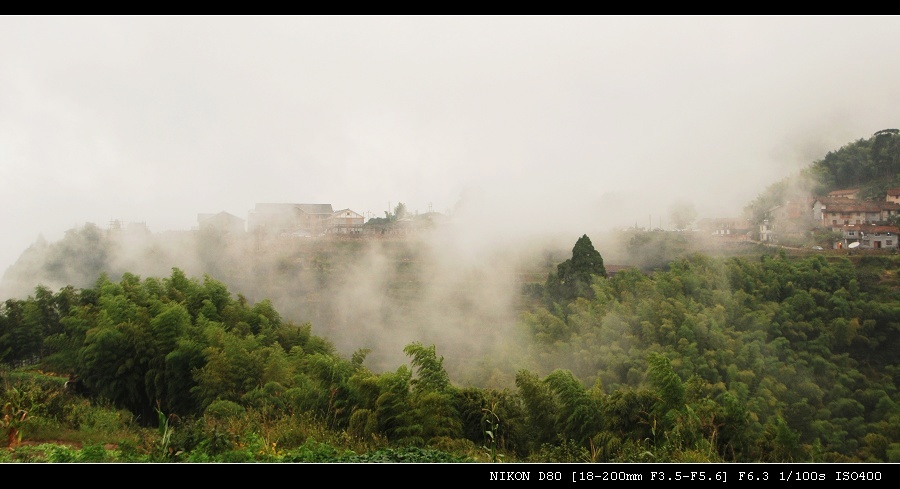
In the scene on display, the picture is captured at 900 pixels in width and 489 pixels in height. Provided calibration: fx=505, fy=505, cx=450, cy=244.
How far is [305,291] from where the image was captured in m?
15.4

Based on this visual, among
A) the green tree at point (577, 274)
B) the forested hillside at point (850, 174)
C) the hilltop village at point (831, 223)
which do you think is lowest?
the green tree at point (577, 274)

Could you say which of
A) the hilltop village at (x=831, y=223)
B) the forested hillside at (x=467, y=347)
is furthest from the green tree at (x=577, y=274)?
the hilltop village at (x=831, y=223)

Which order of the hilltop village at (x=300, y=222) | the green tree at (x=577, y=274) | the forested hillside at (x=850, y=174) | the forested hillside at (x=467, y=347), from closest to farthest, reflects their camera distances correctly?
the forested hillside at (x=467, y=347), the forested hillside at (x=850, y=174), the green tree at (x=577, y=274), the hilltop village at (x=300, y=222)

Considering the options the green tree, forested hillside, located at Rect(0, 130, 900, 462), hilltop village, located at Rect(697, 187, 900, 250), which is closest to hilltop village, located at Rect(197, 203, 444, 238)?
forested hillside, located at Rect(0, 130, 900, 462)

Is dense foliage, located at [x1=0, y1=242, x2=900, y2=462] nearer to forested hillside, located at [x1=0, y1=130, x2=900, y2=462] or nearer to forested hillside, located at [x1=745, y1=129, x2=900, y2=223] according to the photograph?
forested hillside, located at [x1=0, y1=130, x2=900, y2=462]

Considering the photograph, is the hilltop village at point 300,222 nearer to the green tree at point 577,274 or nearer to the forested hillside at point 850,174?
the green tree at point 577,274

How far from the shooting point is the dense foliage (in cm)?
539

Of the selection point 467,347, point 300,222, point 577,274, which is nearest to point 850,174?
point 577,274

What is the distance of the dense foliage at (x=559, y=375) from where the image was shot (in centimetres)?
539

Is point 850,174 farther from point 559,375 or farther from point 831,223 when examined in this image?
point 559,375

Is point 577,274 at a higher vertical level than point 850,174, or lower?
lower

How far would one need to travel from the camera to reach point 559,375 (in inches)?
233

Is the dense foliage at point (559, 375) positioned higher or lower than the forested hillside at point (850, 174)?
lower

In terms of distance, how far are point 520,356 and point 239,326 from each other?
17.8ft
